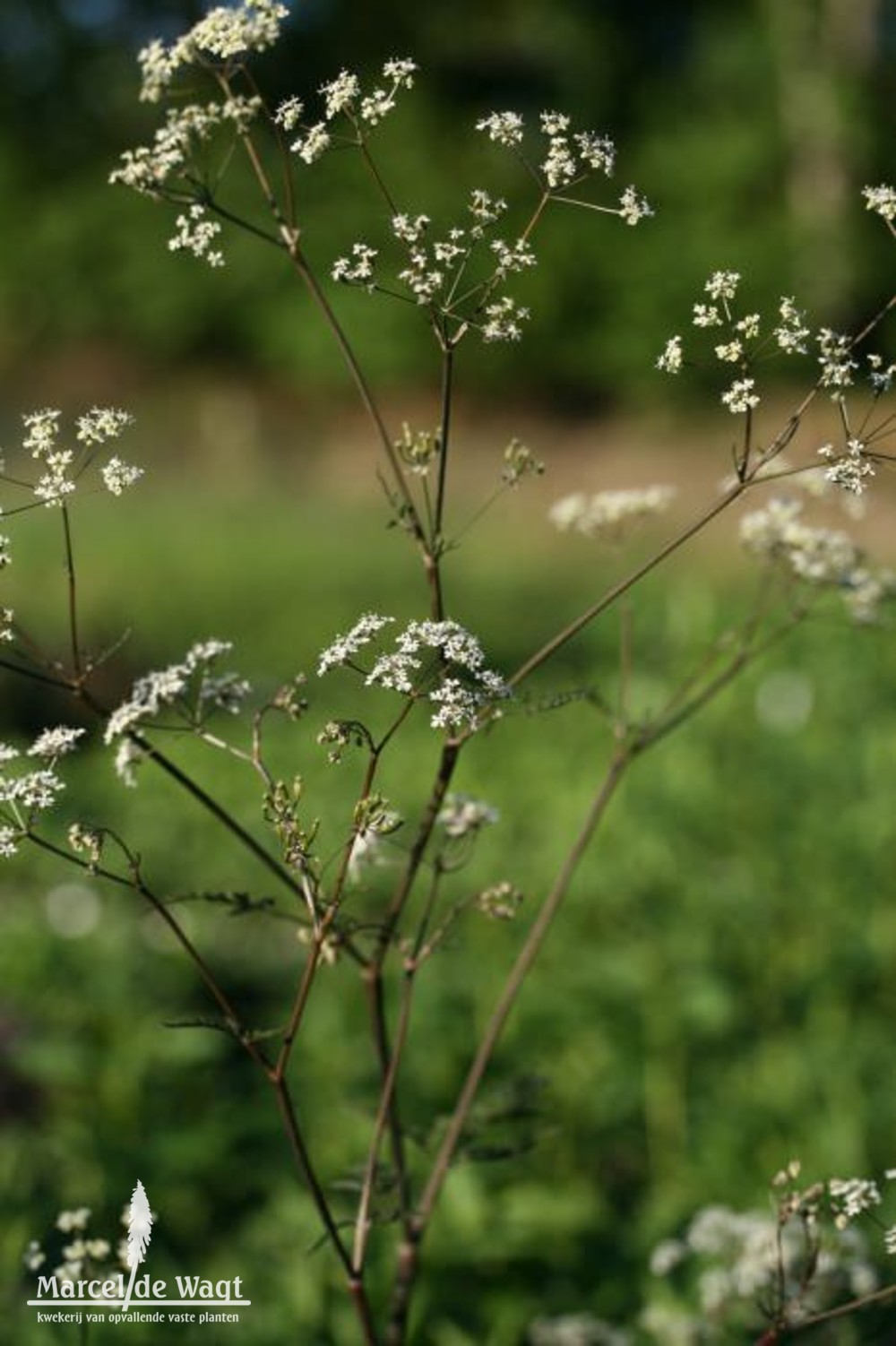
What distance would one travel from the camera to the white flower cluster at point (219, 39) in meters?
2.02

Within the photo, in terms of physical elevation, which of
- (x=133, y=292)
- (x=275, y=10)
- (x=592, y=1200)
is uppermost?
(x=133, y=292)

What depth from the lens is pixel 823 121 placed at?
864 inches

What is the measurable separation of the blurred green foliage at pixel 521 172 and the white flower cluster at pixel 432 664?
61.2 ft

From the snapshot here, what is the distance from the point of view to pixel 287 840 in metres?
1.92

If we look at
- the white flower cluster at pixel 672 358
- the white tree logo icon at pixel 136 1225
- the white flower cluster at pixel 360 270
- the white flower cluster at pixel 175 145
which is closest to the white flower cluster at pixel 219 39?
the white flower cluster at pixel 175 145

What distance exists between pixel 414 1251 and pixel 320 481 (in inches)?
801

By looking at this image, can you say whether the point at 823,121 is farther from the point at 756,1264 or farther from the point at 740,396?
the point at 740,396

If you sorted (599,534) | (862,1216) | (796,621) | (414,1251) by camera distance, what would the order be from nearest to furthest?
(414,1251), (796,621), (599,534), (862,1216)

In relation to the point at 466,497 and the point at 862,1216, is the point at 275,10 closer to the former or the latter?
the point at 862,1216

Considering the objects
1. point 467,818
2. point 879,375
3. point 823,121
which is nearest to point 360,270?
point 879,375

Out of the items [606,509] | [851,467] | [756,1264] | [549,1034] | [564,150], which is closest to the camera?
[851,467]

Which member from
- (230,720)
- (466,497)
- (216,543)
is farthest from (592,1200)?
(466,497)

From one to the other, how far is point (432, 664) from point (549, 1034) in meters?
2.77

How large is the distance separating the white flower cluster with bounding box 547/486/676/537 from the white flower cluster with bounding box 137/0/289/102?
1.15 m
